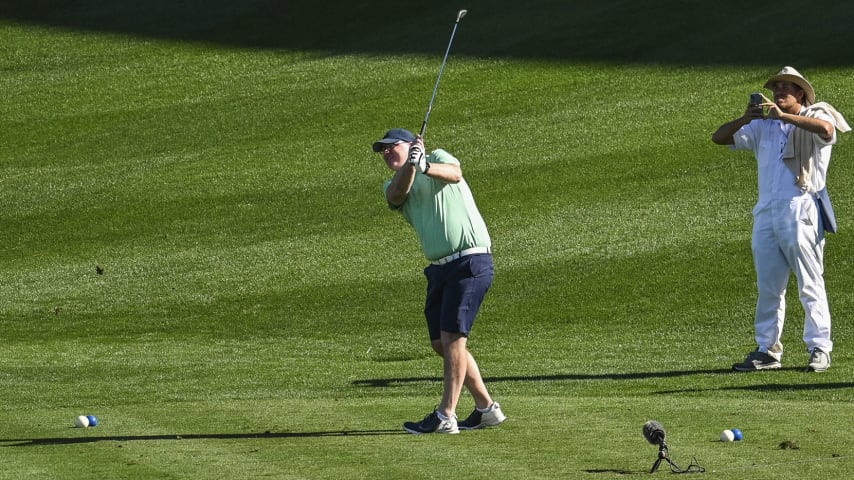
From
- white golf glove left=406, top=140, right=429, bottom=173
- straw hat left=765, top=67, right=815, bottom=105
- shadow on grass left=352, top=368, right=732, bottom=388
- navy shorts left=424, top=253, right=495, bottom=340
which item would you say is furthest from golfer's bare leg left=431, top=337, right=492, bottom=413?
straw hat left=765, top=67, right=815, bottom=105

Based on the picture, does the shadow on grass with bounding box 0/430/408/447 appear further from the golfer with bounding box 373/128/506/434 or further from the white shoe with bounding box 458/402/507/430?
the white shoe with bounding box 458/402/507/430

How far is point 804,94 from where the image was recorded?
11.4 metres

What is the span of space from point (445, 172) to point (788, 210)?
380 centimetres

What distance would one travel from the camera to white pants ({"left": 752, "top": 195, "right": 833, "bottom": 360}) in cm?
1139

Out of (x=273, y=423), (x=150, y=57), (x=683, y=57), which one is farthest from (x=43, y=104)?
(x=273, y=423)

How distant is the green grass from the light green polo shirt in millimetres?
1192

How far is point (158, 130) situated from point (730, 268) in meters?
11.0

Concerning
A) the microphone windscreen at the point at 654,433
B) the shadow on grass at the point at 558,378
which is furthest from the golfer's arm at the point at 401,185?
the shadow on grass at the point at 558,378

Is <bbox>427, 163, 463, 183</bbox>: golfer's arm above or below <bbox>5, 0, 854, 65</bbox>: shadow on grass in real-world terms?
below

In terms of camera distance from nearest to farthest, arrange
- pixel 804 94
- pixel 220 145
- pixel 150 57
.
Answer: pixel 804 94, pixel 220 145, pixel 150 57

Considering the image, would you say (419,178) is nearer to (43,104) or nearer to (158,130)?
(158,130)

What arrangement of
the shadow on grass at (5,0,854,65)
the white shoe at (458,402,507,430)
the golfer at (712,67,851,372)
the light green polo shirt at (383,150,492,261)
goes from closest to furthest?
1. the light green polo shirt at (383,150,492,261)
2. the white shoe at (458,402,507,430)
3. the golfer at (712,67,851,372)
4. the shadow on grass at (5,0,854,65)

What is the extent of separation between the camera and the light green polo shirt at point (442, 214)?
29.3ft

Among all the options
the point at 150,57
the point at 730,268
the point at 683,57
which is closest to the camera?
the point at 730,268
